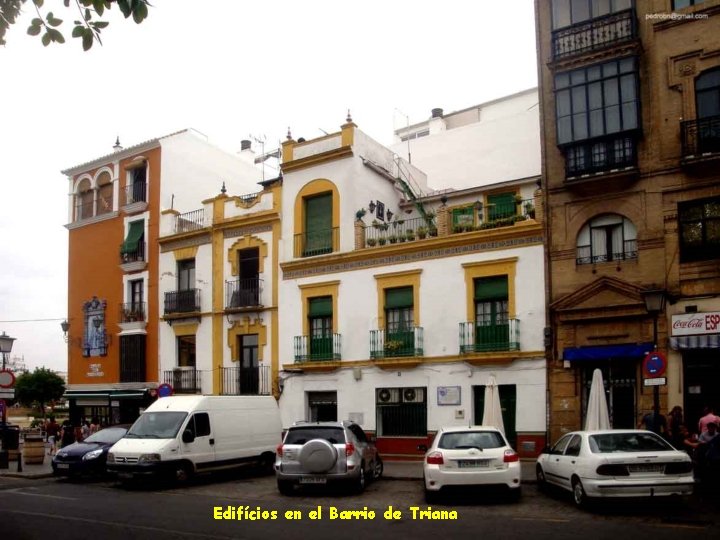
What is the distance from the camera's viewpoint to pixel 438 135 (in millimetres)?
35844

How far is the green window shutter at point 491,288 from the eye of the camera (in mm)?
23719

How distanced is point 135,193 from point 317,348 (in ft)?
41.9

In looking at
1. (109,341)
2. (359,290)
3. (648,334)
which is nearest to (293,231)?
(359,290)

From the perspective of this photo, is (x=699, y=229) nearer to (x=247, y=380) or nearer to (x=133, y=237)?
(x=247, y=380)

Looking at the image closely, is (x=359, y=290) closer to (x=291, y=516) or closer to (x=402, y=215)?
(x=402, y=215)

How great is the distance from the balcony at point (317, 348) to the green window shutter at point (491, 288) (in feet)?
18.1

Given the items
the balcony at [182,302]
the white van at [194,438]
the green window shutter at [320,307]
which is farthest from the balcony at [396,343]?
the balcony at [182,302]

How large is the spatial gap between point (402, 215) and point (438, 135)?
7.21 metres

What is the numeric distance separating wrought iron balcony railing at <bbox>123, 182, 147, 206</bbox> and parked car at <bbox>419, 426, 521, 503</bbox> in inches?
918

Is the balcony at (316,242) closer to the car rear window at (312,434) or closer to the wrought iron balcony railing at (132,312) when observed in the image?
the wrought iron balcony railing at (132,312)

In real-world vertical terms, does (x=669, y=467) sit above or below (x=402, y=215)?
below

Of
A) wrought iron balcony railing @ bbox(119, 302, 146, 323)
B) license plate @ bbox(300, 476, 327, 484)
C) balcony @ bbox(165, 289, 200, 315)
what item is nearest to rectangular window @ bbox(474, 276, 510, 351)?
license plate @ bbox(300, 476, 327, 484)

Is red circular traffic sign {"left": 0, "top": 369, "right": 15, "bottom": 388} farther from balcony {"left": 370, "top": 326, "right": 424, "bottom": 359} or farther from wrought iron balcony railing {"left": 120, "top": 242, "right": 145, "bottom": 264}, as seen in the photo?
balcony {"left": 370, "top": 326, "right": 424, "bottom": 359}

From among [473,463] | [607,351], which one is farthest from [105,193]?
[473,463]
